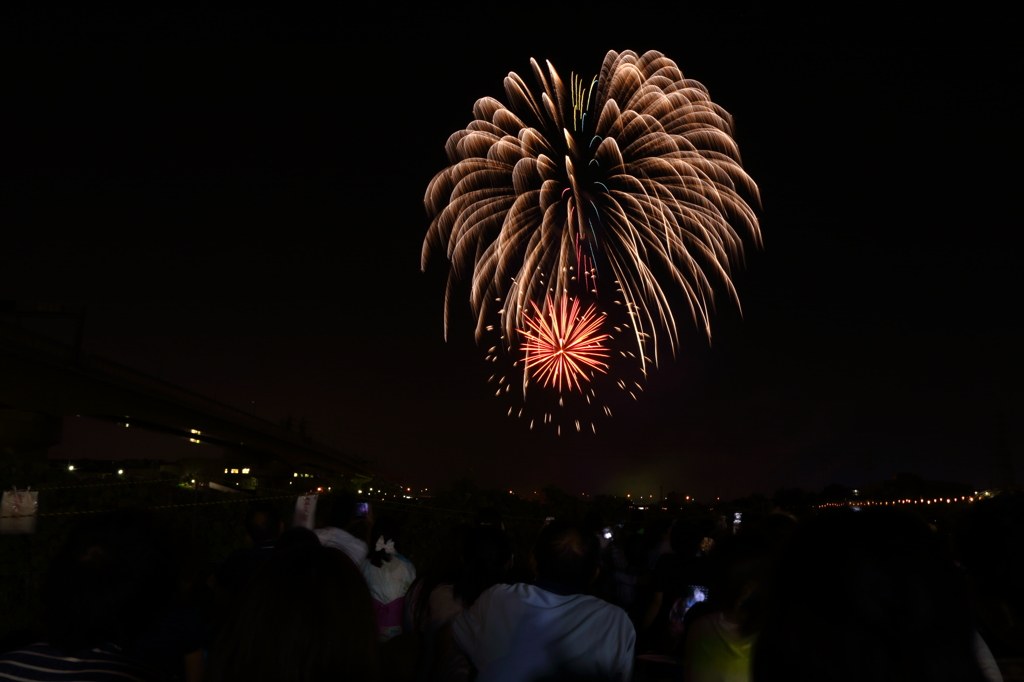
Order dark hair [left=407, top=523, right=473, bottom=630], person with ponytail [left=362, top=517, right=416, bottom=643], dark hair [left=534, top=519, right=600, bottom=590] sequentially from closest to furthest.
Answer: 1. dark hair [left=534, top=519, right=600, bottom=590]
2. dark hair [left=407, top=523, right=473, bottom=630]
3. person with ponytail [left=362, top=517, right=416, bottom=643]

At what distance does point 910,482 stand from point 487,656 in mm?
61681

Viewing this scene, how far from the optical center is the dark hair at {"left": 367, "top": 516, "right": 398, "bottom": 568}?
6215 millimetres

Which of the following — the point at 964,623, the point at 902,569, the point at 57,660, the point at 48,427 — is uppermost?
the point at 48,427

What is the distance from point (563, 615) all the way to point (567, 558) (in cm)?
34

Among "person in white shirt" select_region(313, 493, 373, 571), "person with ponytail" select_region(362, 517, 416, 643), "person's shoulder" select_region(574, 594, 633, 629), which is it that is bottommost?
"person with ponytail" select_region(362, 517, 416, 643)

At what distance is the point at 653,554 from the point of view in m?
9.02

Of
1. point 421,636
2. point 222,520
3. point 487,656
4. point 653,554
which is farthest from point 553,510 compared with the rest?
point 487,656

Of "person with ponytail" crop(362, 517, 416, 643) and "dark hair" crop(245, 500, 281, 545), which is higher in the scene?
"dark hair" crop(245, 500, 281, 545)

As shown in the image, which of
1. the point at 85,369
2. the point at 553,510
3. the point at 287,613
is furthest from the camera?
the point at 85,369

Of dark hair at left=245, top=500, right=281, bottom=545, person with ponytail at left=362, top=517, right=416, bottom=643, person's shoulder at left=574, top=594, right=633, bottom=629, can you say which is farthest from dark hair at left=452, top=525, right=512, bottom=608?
dark hair at left=245, top=500, right=281, bottom=545

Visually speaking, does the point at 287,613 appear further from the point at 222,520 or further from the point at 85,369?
the point at 85,369

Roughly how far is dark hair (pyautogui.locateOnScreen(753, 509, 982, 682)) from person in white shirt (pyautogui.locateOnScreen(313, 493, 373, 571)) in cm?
491

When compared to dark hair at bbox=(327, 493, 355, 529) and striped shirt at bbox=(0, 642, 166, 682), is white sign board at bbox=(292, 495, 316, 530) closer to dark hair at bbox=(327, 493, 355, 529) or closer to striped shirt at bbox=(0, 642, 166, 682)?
dark hair at bbox=(327, 493, 355, 529)

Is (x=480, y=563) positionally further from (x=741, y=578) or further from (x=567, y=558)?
(x=741, y=578)
